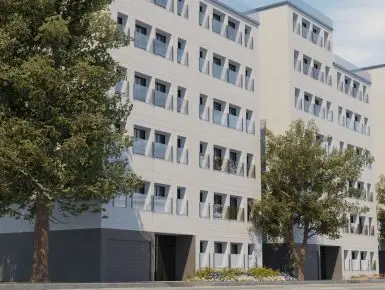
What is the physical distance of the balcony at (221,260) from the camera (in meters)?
42.5

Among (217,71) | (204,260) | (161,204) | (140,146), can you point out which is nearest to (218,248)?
(204,260)

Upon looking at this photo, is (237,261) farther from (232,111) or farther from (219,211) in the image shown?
(232,111)

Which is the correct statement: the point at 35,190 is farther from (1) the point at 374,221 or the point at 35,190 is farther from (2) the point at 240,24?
(1) the point at 374,221

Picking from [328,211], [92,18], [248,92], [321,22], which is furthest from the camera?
[321,22]

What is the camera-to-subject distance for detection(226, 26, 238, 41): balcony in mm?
46287

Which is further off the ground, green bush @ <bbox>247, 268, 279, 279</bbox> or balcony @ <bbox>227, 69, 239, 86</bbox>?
balcony @ <bbox>227, 69, 239, 86</bbox>

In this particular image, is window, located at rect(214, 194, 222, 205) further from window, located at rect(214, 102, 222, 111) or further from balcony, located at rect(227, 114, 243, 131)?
window, located at rect(214, 102, 222, 111)

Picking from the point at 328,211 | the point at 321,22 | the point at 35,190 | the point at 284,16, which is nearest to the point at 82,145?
the point at 35,190

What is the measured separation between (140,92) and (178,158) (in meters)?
4.71

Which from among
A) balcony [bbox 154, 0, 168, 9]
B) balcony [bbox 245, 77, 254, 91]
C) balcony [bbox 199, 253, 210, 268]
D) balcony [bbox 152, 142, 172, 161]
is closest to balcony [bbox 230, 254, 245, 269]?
balcony [bbox 199, 253, 210, 268]

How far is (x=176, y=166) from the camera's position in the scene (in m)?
40.2

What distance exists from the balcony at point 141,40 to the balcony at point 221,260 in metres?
13.4

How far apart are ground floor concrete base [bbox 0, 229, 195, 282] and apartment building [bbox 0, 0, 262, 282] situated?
0.06m

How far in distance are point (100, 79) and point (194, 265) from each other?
1647cm
